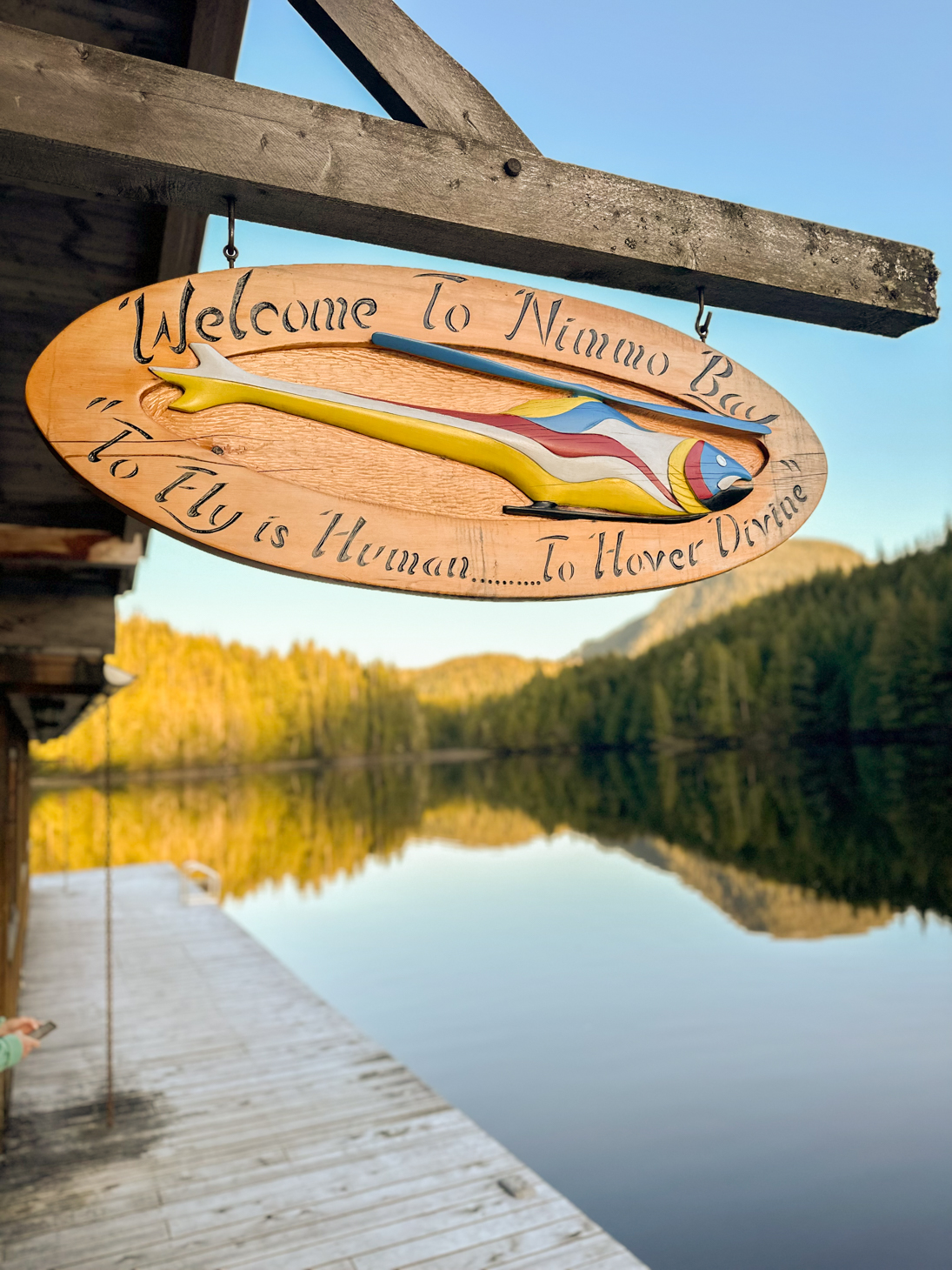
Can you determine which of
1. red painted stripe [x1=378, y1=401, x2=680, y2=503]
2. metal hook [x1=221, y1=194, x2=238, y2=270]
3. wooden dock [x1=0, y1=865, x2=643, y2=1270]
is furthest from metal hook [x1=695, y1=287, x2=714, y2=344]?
wooden dock [x1=0, y1=865, x2=643, y2=1270]

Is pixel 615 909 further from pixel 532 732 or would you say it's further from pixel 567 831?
pixel 532 732

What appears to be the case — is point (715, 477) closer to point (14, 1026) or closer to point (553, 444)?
point (553, 444)

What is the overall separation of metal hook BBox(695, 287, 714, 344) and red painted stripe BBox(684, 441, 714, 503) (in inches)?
12.0

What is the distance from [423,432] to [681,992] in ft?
38.9

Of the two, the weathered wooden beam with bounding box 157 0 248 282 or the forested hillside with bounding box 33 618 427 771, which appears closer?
the weathered wooden beam with bounding box 157 0 248 282

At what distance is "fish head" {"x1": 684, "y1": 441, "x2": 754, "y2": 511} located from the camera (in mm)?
1690

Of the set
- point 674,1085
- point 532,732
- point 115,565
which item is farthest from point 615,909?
point 532,732

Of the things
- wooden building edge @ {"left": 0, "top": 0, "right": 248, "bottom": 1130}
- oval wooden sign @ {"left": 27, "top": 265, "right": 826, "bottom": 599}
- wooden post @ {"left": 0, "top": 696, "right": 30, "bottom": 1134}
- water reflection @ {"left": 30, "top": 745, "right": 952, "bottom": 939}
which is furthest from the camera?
water reflection @ {"left": 30, "top": 745, "right": 952, "bottom": 939}

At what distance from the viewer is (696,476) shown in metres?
1.69

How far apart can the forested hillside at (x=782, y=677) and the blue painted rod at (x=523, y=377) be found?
169ft

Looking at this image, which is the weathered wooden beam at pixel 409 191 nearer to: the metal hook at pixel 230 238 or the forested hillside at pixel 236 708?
the metal hook at pixel 230 238

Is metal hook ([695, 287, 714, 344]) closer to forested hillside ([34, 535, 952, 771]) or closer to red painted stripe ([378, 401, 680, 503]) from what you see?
red painted stripe ([378, 401, 680, 503])

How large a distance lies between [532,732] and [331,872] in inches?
2602

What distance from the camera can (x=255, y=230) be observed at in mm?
1662
